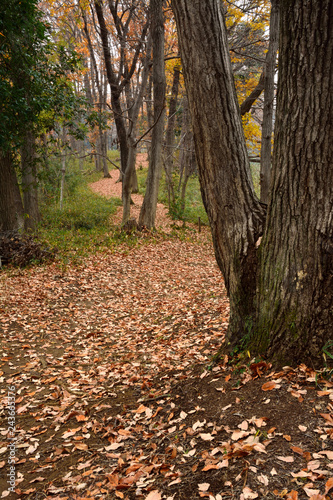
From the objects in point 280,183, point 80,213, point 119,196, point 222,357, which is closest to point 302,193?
point 280,183

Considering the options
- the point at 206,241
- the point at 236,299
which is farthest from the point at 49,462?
the point at 206,241

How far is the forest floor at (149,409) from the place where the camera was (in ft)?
7.14

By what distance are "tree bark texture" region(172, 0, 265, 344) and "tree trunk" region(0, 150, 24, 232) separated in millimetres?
7717

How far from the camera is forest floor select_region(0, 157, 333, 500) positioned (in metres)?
2.18

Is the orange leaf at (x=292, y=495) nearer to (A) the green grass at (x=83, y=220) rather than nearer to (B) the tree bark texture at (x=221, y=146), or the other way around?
(B) the tree bark texture at (x=221, y=146)

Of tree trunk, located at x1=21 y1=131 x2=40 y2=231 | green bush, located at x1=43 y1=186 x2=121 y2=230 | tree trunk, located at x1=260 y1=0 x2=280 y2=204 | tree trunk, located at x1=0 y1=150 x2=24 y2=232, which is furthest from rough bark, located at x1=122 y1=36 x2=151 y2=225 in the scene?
tree trunk, located at x1=260 y1=0 x2=280 y2=204

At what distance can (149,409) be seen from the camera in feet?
11.0

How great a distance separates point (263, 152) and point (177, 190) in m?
9.31

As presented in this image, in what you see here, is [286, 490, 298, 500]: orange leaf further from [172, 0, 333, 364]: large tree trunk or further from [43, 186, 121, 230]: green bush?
[43, 186, 121, 230]: green bush

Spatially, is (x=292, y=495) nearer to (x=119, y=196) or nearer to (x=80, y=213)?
(x=80, y=213)

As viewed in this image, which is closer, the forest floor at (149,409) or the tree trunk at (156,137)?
the forest floor at (149,409)

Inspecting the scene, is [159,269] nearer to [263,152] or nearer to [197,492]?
[263,152]

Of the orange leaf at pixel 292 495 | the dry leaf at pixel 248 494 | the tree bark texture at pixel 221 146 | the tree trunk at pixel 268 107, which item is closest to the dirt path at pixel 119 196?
the tree trunk at pixel 268 107

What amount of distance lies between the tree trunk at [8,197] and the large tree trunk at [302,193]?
8.37 m
